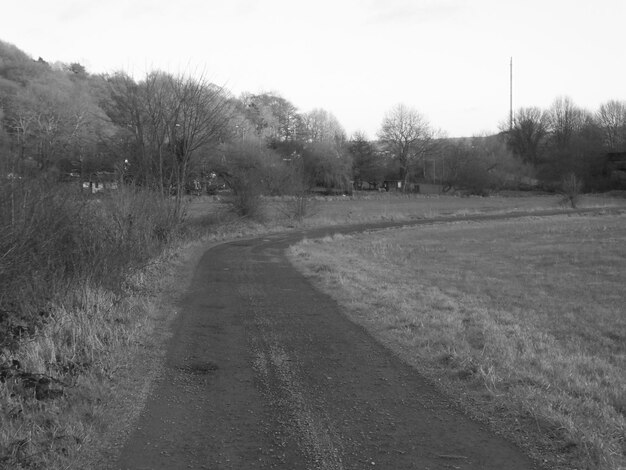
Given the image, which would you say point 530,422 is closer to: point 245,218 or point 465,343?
point 465,343

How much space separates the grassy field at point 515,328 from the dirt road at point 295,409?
40 cm

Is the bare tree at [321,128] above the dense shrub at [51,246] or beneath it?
above

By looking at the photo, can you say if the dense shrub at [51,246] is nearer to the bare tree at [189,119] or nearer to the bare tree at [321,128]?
the bare tree at [189,119]

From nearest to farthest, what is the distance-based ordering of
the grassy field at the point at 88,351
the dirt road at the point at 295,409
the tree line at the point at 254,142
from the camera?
the dirt road at the point at 295,409, the grassy field at the point at 88,351, the tree line at the point at 254,142

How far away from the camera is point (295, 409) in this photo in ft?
16.4

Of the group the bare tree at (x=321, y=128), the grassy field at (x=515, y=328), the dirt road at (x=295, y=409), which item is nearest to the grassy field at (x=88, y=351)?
the dirt road at (x=295, y=409)

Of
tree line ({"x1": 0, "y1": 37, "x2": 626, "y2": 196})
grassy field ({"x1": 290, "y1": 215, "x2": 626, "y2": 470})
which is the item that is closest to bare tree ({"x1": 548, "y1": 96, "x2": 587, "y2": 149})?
tree line ({"x1": 0, "y1": 37, "x2": 626, "y2": 196})

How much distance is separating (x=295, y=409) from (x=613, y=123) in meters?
115

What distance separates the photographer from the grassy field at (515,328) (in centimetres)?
458

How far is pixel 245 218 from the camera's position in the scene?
32.0 metres

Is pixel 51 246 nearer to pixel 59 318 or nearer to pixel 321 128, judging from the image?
pixel 59 318

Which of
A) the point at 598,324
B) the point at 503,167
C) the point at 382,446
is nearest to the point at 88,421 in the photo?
the point at 382,446

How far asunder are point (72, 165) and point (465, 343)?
395 inches

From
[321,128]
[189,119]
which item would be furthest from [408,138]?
[189,119]
